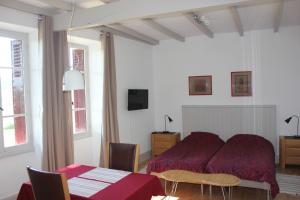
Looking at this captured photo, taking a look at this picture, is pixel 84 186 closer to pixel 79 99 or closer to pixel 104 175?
pixel 104 175

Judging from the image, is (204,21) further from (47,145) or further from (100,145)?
(47,145)

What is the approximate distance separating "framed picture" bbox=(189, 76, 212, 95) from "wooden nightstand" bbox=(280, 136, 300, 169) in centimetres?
168

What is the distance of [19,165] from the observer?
344cm

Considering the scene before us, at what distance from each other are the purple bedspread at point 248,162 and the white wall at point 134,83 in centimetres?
182

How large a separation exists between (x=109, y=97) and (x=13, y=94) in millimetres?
1464

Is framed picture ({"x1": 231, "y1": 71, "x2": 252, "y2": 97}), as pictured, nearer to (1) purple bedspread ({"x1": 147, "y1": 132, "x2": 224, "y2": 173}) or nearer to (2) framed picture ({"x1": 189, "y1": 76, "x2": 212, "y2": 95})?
(2) framed picture ({"x1": 189, "y1": 76, "x2": 212, "y2": 95})

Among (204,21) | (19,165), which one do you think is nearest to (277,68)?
(204,21)

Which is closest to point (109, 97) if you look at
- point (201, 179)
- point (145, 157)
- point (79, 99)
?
point (79, 99)

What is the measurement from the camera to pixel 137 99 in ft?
17.5

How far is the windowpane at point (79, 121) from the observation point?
4430mm

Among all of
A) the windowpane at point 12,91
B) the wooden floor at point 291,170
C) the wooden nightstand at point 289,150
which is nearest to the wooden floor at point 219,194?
the wooden floor at point 291,170

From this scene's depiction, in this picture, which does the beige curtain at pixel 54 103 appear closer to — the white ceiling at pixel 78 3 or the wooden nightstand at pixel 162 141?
the white ceiling at pixel 78 3

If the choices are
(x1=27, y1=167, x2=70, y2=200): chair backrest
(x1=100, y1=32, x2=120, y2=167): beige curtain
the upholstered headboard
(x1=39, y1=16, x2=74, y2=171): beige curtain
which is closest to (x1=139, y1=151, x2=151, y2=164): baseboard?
the upholstered headboard

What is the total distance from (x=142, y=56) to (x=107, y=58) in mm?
1413
